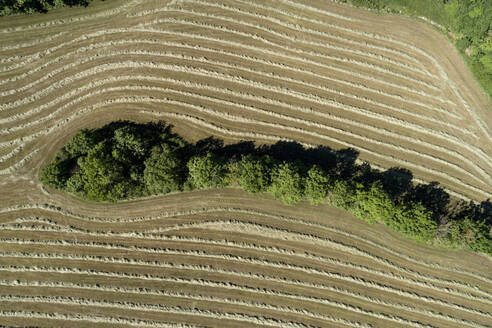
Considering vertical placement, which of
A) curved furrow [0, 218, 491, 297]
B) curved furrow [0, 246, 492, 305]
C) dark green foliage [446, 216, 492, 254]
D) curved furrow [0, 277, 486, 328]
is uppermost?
dark green foliage [446, 216, 492, 254]

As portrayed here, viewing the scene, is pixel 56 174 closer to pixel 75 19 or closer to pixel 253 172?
pixel 75 19

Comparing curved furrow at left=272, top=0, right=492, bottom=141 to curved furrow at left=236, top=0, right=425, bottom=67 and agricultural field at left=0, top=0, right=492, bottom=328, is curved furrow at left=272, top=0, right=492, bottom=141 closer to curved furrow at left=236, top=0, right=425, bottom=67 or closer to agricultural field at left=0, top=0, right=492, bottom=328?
agricultural field at left=0, top=0, right=492, bottom=328

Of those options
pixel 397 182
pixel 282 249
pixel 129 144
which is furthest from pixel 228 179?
pixel 397 182

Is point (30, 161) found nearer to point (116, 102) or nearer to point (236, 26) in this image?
point (116, 102)

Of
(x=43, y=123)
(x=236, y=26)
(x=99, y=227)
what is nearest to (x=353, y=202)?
(x=236, y=26)

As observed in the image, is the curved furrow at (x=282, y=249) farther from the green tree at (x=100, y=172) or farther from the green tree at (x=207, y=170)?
the green tree at (x=100, y=172)

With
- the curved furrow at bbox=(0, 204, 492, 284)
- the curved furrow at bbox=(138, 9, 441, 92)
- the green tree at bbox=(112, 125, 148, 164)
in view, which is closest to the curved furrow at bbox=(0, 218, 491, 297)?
the curved furrow at bbox=(0, 204, 492, 284)

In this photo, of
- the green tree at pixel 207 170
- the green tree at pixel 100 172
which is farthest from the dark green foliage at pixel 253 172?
the green tree at pixel 100 172
